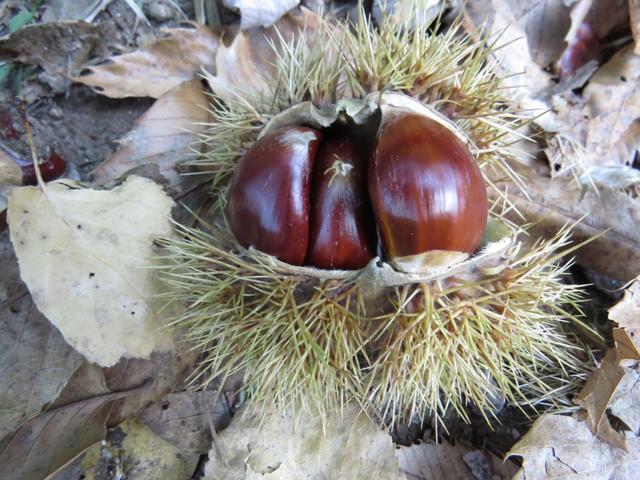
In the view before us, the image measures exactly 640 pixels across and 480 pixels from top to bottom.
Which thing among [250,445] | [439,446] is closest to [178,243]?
[250,445]

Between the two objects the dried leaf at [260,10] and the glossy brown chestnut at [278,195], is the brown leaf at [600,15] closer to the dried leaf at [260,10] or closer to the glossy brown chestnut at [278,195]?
the dried leaf at [260,10]

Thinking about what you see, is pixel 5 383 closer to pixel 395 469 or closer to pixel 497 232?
pixel 395 469

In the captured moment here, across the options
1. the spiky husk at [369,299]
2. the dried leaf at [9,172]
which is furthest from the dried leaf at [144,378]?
the dried leaf at [9,172]

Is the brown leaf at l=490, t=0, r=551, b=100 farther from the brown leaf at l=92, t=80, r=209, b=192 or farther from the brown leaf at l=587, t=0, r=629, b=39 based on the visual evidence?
the brown leaf at l=92, t=80, r=209, b=192

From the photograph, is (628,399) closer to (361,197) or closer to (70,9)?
(361,197)

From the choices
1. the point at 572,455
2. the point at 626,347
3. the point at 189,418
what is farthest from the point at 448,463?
the point at 189,418
